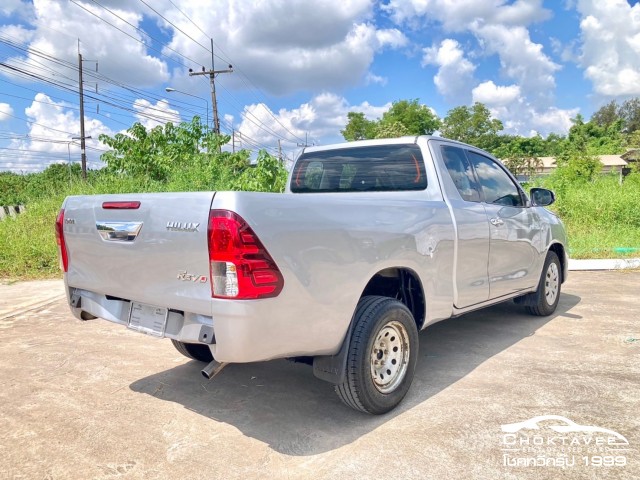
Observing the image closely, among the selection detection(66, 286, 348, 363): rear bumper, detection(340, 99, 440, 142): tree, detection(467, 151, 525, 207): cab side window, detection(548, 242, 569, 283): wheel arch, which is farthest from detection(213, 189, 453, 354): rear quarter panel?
detection(340, 99, 440, 142): tree

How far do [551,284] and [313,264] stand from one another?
4047 mm

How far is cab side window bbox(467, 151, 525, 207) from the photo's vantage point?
4.58 meters

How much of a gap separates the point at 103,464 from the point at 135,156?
13.6 meters

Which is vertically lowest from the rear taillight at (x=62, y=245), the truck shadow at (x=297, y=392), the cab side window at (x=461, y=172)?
the truck shadow at (x=297, y=392)

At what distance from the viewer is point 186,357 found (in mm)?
4422

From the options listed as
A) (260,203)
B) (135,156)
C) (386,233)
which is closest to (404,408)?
(386,233)

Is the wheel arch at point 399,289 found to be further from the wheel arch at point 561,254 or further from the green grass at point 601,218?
the green grass at point 601,218

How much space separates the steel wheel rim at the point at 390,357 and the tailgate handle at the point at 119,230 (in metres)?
1.60

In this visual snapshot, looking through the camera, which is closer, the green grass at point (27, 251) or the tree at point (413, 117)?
the green grass at point (27, 251)

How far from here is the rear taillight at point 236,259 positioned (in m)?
2.40

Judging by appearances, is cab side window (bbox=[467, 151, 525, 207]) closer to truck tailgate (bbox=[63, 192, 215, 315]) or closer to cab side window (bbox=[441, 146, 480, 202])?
cab side window (bbox=[441, 146, 480, 202])

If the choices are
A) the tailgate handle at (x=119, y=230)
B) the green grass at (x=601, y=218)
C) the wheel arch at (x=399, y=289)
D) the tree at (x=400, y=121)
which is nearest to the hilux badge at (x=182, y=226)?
the tailgate handle at (x=119, y=230)

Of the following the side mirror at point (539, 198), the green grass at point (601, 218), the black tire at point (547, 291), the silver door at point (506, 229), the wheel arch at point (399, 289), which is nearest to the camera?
the wheel arch at point (399, 289)

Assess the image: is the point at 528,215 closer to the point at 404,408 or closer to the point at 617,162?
the point at 404,408
